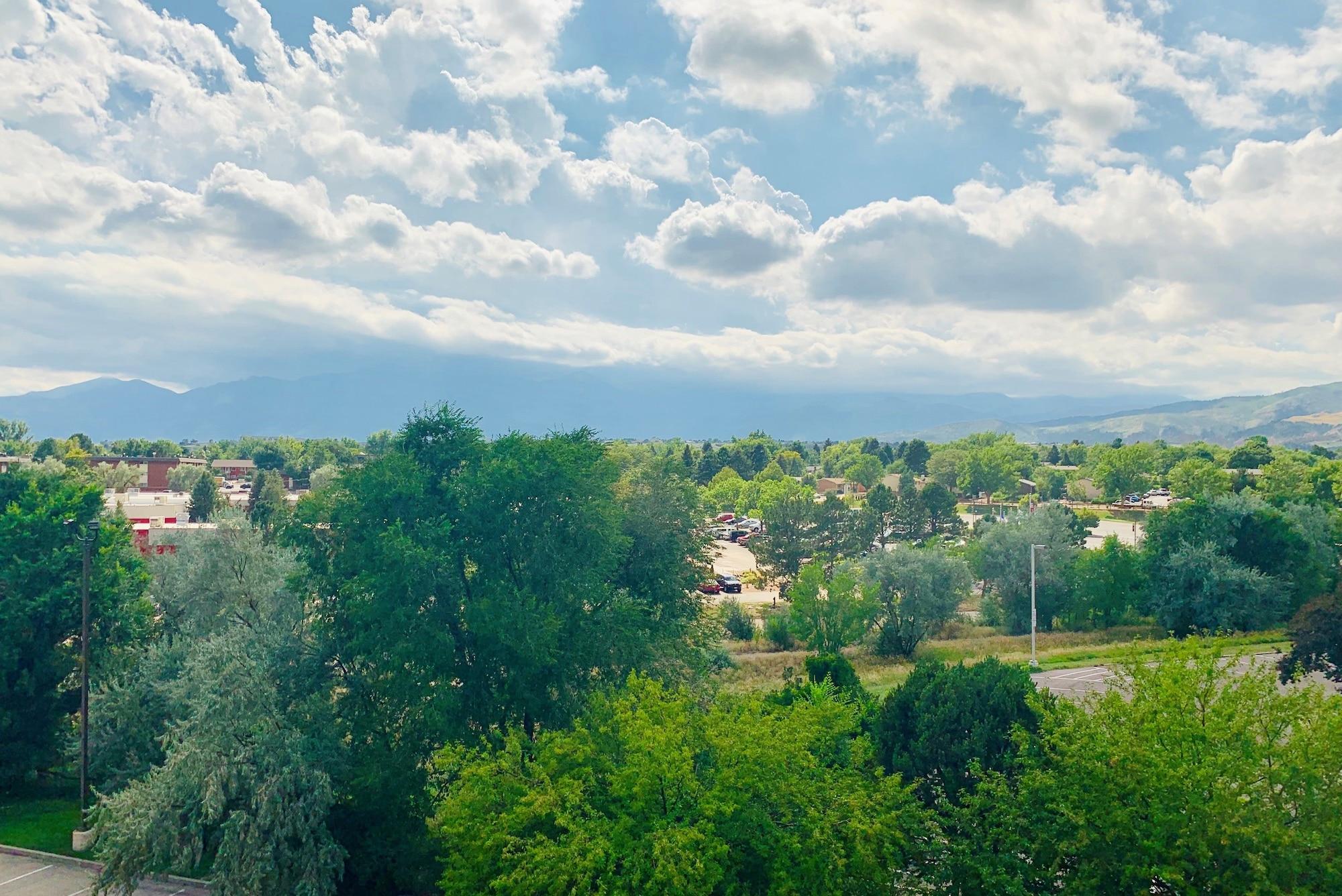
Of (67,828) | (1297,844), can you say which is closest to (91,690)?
(67,828)

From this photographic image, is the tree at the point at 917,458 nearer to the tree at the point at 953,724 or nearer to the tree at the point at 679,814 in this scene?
the tree at the point at 953,724

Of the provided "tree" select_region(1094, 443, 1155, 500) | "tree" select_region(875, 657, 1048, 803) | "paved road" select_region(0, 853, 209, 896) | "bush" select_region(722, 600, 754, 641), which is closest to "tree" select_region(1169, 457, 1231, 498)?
"tree" select_region(1094, 443, 1155, 500)

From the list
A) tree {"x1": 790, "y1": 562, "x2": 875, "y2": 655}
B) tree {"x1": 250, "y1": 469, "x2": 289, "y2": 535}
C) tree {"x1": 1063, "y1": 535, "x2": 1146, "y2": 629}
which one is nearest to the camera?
tree {"x1": 790, "y1": 562, "x2": 875, "y2": 655}

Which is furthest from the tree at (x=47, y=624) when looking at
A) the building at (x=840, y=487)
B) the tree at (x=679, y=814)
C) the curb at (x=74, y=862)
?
the building at (x=840, y=487)

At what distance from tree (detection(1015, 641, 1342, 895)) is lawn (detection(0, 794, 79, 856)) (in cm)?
2410

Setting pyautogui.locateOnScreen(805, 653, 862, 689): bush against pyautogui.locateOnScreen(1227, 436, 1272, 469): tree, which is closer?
pyautogui.locateOnScreen(805, 653, 862, 689): bush

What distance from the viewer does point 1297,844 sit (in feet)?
39.5

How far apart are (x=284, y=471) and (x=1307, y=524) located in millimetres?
150880

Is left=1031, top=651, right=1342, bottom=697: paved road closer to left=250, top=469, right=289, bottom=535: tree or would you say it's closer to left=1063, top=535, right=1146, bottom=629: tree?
left=1063, top=535, right=1146, bottom=629: tree

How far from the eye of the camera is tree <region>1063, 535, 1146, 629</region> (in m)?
51.4

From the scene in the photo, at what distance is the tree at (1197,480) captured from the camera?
93.4 m

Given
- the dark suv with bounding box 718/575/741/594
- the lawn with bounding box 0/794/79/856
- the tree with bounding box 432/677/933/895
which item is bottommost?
the dark suv with bounding box 718/575/741/594

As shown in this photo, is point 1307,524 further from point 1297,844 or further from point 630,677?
point 630,677

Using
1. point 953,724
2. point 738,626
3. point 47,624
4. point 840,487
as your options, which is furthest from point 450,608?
point 840,487
